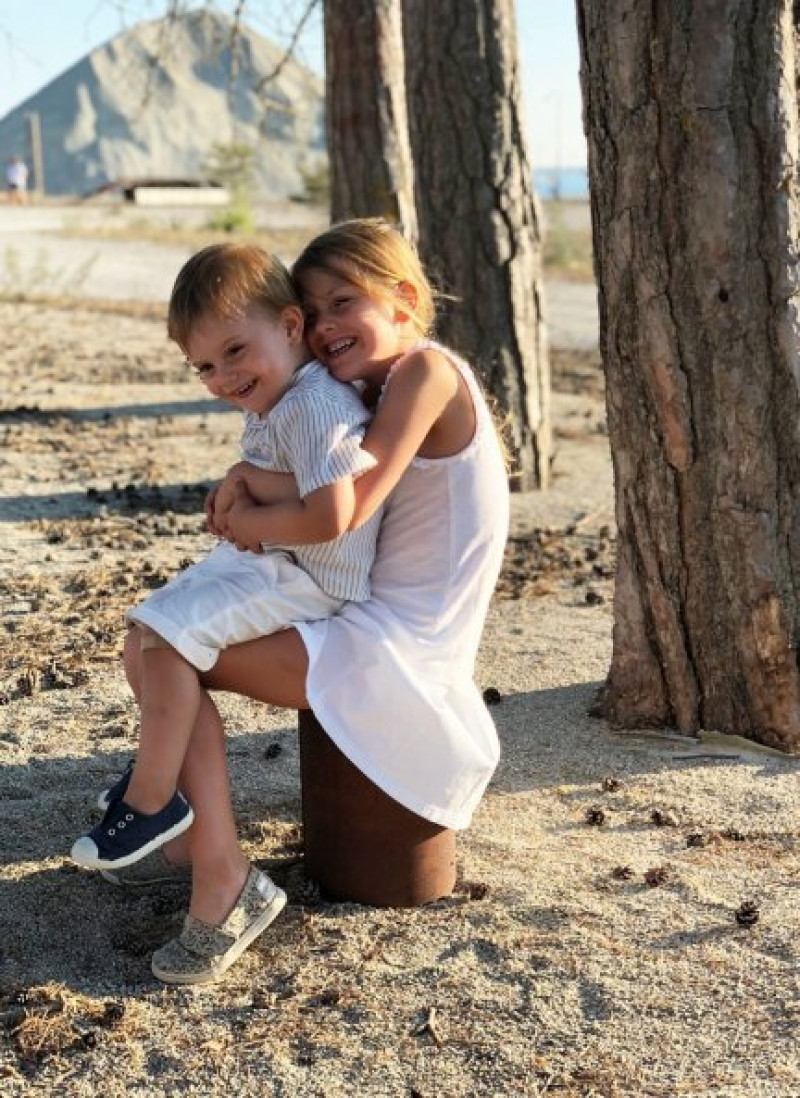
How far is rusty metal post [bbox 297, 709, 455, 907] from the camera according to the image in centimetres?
365

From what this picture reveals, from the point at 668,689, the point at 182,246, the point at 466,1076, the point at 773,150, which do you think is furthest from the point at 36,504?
the point at 182,246

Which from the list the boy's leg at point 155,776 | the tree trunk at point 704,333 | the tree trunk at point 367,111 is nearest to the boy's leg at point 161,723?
the boy's leg at point 155,776

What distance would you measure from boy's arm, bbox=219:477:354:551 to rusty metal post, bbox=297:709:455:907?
0.49m

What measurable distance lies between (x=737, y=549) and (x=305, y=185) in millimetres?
30319

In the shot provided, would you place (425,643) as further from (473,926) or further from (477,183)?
(477,183)

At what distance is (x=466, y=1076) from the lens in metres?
3.02

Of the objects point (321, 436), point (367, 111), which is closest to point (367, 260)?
point (321, 436)

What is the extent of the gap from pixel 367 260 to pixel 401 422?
0.38 m

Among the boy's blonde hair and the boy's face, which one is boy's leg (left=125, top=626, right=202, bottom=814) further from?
the boy's blonde hair

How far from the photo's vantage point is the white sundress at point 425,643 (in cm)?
349

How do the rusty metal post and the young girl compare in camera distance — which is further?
the rusty metal post

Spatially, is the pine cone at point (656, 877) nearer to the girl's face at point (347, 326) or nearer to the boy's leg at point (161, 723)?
the boy's leg at point (161, 723)

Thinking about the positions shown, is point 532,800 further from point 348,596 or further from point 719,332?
point 719,332

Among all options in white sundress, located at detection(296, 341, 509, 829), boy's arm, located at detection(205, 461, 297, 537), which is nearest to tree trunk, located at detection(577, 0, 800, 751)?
white sundress, located at detection(296, 341, 509, 829)
